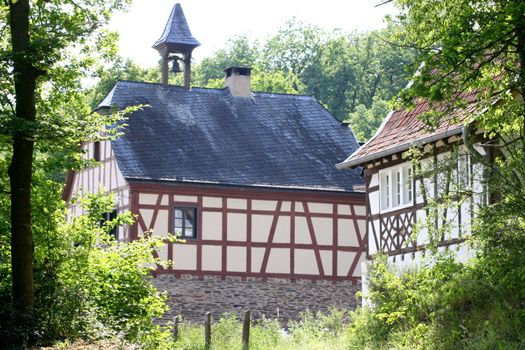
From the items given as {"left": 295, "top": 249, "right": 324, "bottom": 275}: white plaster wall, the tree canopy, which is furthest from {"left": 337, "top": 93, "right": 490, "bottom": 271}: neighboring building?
the tree canopy

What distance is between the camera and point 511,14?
17953mm

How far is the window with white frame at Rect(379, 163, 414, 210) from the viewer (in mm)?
28484

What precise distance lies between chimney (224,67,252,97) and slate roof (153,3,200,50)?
5.26 ft

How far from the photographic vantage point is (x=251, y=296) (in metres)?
38.2

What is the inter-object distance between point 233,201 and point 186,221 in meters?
1.64

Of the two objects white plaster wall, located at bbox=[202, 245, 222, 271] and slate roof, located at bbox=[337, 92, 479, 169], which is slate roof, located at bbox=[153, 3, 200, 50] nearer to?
white plaster wall, located at bbox=[202, 245, 222, 271]

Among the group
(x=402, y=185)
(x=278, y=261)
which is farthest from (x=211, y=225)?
(x=402, y=185)

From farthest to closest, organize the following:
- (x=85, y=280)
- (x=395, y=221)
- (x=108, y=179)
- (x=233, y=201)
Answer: (x=108, y=179), (x=233, y=201), (x=395, y=221), (x=85, y=280)

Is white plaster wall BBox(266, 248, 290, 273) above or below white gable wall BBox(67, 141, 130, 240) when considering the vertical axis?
below

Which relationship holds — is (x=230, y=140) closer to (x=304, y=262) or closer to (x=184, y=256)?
(x=304, y=262)

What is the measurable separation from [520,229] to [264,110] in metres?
24.5

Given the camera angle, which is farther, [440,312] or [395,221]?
[395,221]

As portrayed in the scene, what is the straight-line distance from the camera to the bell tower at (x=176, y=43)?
1729 inches

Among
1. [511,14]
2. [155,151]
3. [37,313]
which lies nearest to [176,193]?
[155,151]
